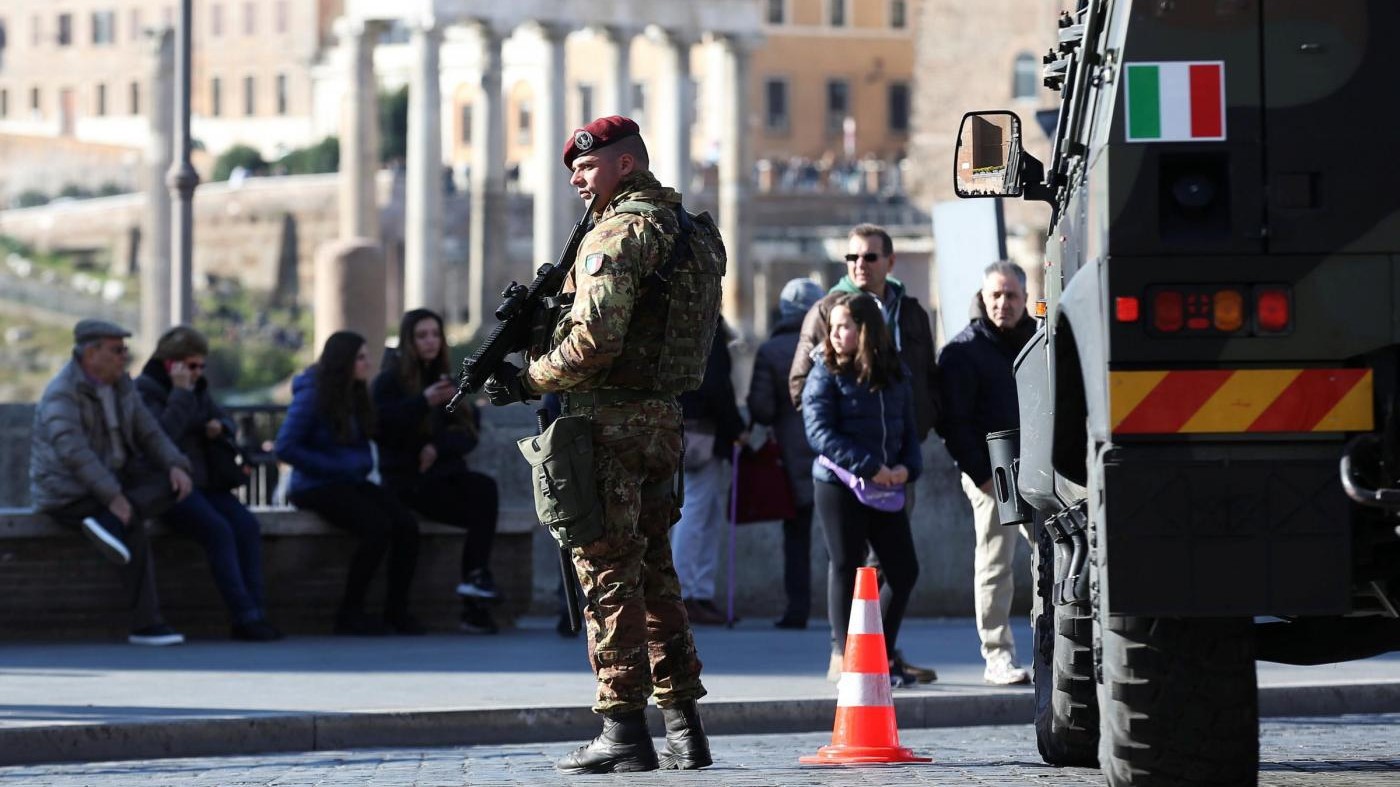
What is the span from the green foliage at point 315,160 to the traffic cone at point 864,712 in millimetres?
108869

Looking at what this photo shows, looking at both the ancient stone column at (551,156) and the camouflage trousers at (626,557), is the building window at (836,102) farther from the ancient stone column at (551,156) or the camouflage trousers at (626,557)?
the camouflage trousers at (626,557)

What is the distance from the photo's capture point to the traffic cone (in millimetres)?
9727

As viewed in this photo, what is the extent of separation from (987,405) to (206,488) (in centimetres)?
445

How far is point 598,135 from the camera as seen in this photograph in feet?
30.3

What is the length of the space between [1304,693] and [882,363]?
215 cm

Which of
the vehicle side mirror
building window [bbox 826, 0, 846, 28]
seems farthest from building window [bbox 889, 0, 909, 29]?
the vehicle side mirror

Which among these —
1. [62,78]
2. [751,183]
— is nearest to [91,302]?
[751,183]

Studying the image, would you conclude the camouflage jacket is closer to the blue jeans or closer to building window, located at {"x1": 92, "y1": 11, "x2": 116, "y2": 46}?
the blue jeans

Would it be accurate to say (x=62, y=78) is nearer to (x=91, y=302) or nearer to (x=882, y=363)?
(x=91, y=302)

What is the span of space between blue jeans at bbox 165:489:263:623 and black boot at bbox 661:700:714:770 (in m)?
5.82

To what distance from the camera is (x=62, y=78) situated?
138000 mm

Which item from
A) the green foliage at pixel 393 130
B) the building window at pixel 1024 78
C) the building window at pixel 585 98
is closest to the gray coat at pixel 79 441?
the building window at pixel 1024 78

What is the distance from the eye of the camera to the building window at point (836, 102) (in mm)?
124125

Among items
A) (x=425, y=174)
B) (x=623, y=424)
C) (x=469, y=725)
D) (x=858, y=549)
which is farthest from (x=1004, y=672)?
(x=425, y=174)
